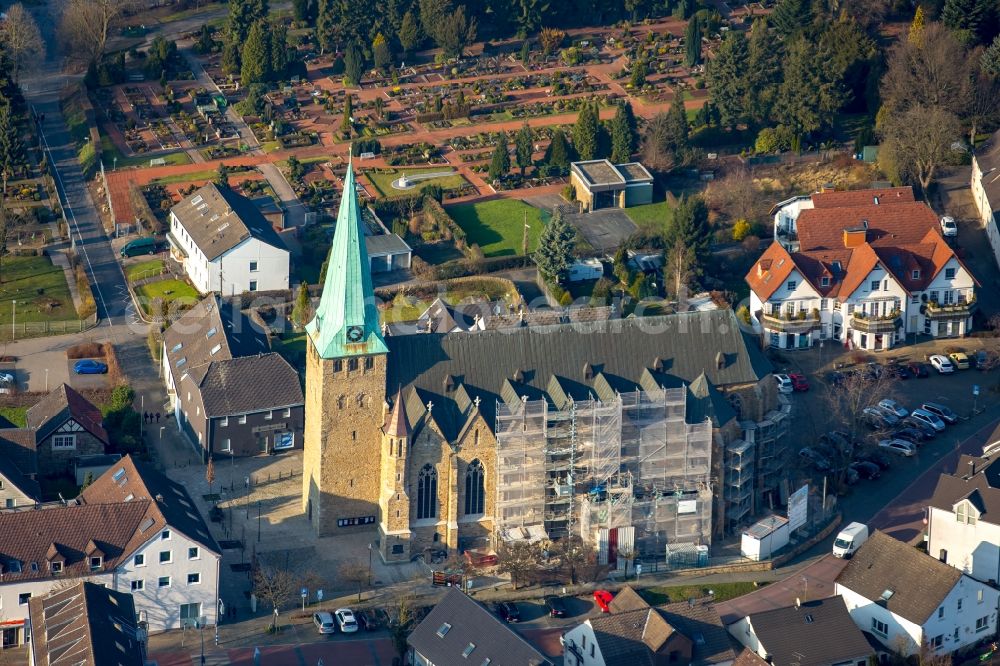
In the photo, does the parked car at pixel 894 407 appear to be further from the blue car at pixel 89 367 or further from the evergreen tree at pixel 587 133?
the blue car at pixel 89 367

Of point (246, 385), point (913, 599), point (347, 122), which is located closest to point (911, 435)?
point (913, 599)

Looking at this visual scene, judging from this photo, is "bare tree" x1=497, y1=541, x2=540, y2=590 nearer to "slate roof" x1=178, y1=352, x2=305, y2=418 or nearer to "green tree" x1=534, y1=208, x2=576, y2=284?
"slate roof" x1=178, y1=352, x2=305, y2=418

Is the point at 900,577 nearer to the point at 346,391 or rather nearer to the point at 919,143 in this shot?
the point at 346,391

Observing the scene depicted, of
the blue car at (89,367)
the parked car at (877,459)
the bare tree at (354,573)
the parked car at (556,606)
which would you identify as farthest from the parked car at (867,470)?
the blue car at (89,367)

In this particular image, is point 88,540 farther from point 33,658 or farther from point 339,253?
point 339,253

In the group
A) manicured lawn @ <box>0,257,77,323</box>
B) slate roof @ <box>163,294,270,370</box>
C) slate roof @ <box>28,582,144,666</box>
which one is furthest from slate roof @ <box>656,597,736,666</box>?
manicured lawn @ <box>0,257,77,323</box>
